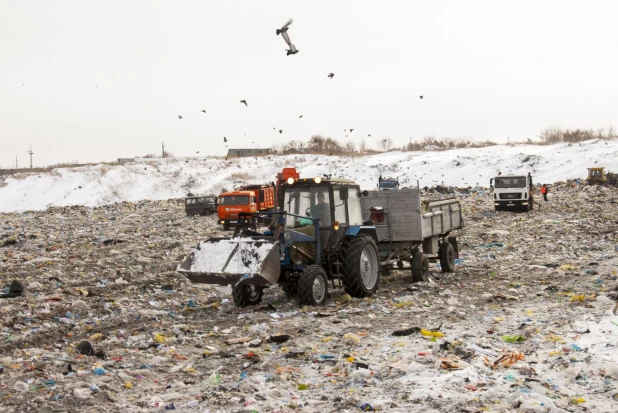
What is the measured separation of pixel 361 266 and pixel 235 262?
2042 mm

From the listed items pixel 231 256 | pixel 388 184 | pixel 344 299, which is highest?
pixel 388 184

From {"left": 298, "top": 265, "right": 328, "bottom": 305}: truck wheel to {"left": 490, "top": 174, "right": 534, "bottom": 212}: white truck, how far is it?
15282mm

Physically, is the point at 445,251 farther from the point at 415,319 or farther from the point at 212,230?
the point at 212,230

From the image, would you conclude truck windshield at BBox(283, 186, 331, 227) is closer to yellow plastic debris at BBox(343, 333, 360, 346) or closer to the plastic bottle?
yellow plastic debris at BBox(343, 333, 360, 346)

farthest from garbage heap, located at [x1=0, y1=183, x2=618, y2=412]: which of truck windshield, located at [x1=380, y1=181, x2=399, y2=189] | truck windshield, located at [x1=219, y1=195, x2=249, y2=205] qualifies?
truck windshield, located at [x1=380, y1=181, x2=399, y2=189]

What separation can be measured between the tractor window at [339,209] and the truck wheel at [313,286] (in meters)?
0.93

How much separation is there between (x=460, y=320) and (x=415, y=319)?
20.3 inches

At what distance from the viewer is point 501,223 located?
63.7ft

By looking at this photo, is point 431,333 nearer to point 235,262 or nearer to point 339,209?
point 235,262

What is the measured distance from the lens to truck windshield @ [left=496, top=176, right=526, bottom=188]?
888 inches

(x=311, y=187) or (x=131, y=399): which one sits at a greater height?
(x=311, y=187)

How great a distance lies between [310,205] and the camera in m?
8.87

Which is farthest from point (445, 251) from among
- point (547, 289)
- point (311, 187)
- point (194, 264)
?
point (194, 264)

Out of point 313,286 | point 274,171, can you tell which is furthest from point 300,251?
point 274,171
